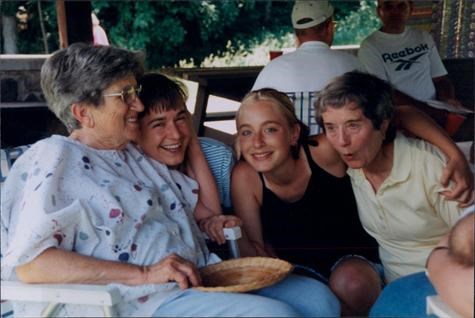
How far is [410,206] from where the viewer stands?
234cm

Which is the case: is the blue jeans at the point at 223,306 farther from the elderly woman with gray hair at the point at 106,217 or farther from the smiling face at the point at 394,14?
the smiling face at the point at 394,14

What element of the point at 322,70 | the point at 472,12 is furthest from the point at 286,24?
the point at 322,70

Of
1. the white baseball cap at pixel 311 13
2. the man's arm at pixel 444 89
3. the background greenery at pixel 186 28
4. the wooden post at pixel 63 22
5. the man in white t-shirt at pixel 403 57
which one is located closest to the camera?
the white baseball cap at pixel 311 13

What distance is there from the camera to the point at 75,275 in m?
2.01

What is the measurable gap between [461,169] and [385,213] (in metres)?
0.30

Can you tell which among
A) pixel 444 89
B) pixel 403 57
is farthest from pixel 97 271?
pixel 444 89

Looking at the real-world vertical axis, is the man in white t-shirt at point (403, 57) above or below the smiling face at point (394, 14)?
below

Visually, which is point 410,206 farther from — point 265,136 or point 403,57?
point 403,57

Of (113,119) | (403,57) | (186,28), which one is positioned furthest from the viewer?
(186,28)

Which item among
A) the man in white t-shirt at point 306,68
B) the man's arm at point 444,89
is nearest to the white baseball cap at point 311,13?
the man in white t-shirt at point 306,68

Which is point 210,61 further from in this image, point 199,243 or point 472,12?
point 199,243

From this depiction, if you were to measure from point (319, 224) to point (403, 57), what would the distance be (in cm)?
244

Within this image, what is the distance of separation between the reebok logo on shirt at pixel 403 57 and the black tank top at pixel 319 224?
2.29 meters

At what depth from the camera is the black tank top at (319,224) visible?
8.47 feet
